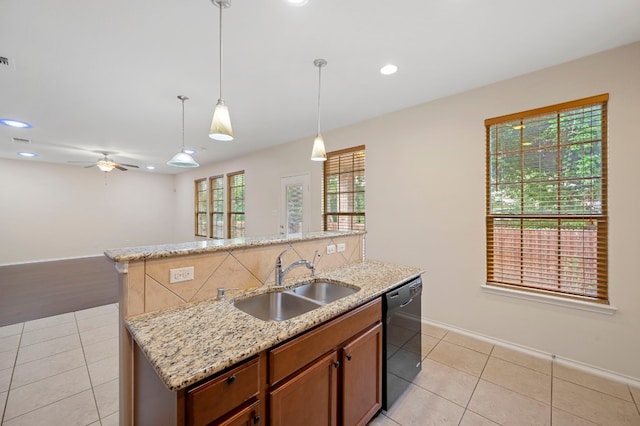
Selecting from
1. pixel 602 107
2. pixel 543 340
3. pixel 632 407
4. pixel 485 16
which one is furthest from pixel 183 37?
pixel 632 407

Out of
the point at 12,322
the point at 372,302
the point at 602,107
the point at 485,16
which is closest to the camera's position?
the point at 372,302

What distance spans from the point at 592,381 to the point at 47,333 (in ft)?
18.0

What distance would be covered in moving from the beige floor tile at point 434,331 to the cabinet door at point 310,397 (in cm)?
203

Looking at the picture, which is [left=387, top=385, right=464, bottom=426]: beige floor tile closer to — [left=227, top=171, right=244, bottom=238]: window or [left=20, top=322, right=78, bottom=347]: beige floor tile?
[left=20, top=322, right=78, bottom=347]: beige floor tile

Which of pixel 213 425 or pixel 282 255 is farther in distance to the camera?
pixel 282 255

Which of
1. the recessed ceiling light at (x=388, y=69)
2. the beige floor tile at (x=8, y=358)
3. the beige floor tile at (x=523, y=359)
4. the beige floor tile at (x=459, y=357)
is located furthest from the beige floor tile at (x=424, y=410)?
the beige floor tile at (x=8, y=358)

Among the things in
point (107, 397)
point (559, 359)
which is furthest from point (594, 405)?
point (107, 397)

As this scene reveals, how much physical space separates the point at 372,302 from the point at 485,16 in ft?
7.05

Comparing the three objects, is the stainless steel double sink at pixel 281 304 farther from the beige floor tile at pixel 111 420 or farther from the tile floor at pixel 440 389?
the beige floor tile at pixel 111 420

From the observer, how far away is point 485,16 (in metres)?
1.85

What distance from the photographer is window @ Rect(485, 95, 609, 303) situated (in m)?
2.29

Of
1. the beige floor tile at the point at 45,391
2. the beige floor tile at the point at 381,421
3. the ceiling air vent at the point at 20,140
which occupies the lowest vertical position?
the beige floor tile at the point at 381,421

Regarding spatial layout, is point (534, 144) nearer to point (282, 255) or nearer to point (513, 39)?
point (513, 39)

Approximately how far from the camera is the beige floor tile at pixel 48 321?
10.4 feet
